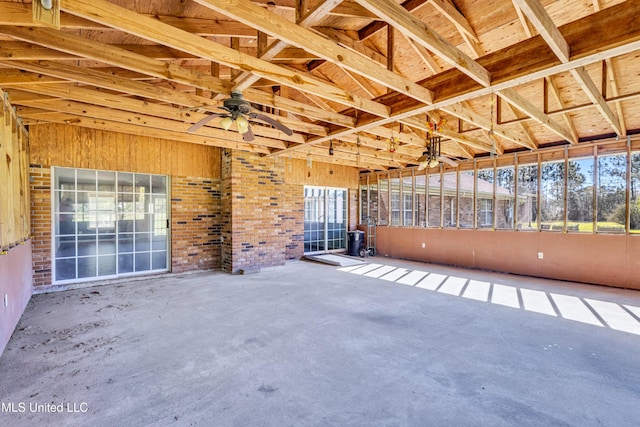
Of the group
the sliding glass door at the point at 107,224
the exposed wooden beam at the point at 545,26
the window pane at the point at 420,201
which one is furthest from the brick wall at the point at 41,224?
the window pane at the point at 420,201

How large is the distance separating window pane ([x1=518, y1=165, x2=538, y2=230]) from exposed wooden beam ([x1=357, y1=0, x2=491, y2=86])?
16.4ft

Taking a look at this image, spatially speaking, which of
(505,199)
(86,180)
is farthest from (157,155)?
(505,199)

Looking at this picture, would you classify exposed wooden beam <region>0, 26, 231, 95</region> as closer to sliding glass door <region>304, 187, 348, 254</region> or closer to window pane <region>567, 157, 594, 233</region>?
sliding glass door <region>304, 187, 348, 254</region>

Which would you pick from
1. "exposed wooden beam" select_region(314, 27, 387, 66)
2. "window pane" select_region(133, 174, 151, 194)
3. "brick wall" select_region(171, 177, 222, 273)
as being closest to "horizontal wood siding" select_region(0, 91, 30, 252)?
"window pane" select_region(133, 174, 151, 194)

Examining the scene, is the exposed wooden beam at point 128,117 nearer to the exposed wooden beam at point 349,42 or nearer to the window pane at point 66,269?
the exposed wooden beam at point 349,42

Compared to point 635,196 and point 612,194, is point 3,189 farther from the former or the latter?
point 635,196

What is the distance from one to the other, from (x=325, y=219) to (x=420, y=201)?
3.11 m

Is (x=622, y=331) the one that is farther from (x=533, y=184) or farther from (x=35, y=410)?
(x=35, y=410)

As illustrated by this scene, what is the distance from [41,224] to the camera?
5270mm

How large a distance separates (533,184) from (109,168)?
30.6ft

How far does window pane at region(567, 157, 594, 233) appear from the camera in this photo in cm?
616

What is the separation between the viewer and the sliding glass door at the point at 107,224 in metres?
5.55

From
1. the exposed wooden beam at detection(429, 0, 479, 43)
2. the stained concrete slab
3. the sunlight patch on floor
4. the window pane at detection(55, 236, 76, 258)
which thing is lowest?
the sunlight patch on floor

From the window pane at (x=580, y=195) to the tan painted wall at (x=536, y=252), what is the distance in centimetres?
24
